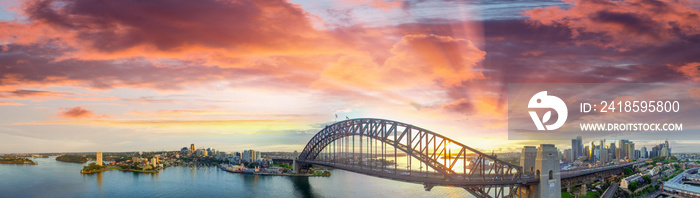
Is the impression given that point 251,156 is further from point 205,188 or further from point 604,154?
point 604,154

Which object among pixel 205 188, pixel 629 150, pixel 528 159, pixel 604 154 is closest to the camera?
pixel 528 159

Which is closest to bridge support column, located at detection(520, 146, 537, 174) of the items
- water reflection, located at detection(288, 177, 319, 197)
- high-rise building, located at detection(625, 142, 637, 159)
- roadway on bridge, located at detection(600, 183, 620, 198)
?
roadway on bridge, located at detection(600, 183, 620, 198)

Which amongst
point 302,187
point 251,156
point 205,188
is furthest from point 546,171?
point 251,156

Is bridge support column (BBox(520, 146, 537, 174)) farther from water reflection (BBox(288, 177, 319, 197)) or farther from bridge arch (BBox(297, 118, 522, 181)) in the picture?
water reflection (BBox(288, 177, 319, 197))

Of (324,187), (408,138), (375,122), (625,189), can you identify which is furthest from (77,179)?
(625,189)

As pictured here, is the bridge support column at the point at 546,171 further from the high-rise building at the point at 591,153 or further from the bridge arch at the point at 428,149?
the high-rise building at the point at 591,153

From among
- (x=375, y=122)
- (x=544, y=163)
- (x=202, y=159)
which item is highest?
(x=375, y=122)

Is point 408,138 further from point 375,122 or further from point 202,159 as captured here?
point 202,159

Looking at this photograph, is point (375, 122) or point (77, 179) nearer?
point (375, 122)

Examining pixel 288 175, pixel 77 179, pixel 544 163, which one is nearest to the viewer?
pixel 544 163
